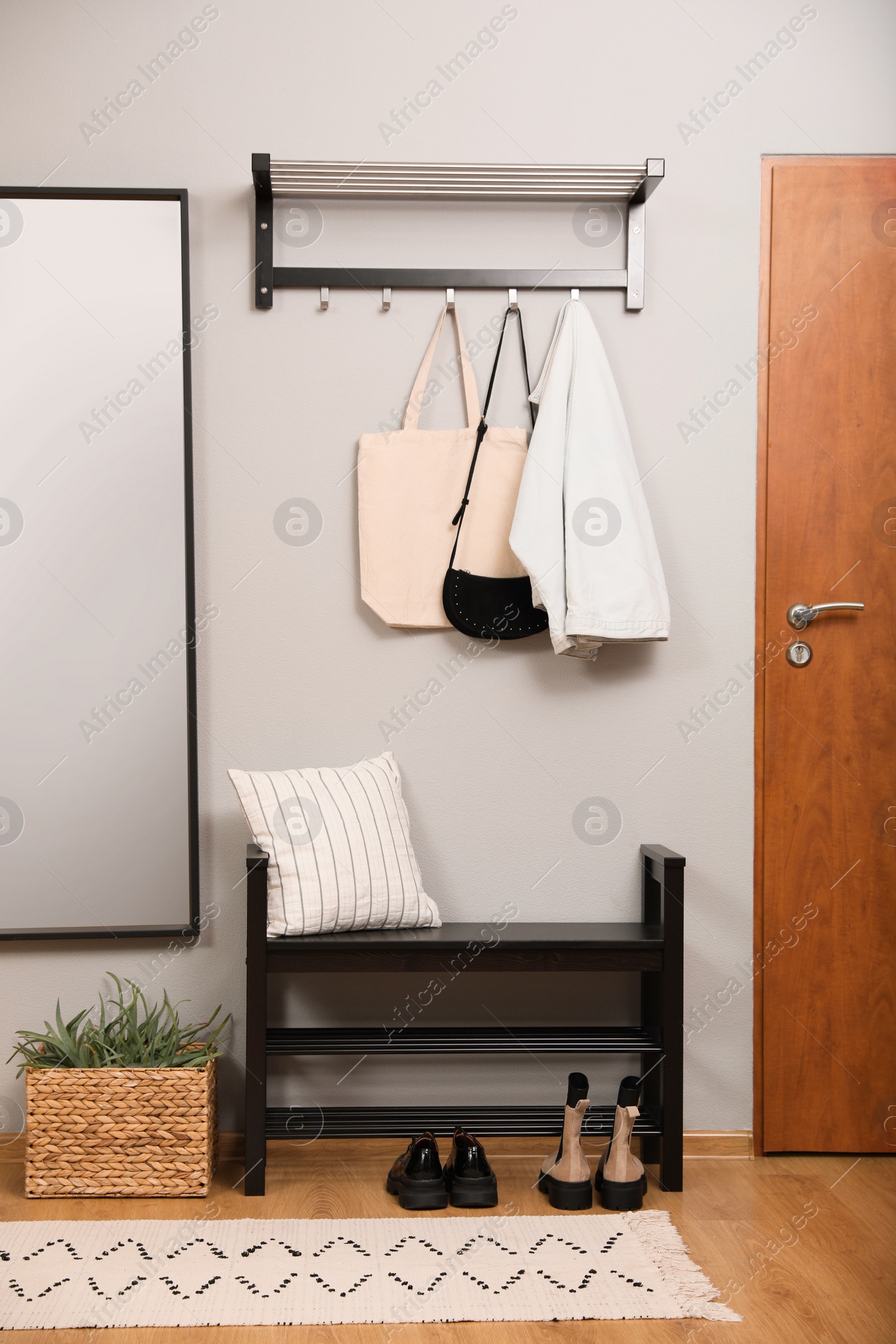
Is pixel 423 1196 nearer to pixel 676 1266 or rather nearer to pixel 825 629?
pixel 676 1266

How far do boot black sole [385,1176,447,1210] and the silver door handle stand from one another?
1.33 m

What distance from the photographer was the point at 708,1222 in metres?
1.74

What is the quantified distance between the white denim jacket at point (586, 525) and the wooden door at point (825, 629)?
33cm

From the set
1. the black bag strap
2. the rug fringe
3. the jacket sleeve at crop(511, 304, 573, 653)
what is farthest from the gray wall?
the rug fringe

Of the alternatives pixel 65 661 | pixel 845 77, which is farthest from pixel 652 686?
pixel 845 77

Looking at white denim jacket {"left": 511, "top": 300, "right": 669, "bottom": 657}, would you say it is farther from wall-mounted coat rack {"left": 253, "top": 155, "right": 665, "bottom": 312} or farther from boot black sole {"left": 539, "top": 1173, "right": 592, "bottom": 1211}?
boot black sole {"left": 539, "top": 1173, "right": 592, "bottom": 1211}

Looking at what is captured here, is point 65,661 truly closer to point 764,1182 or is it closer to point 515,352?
point 515,352

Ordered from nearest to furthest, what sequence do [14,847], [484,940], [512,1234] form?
[512,1234] → [484,940] → [14,847]

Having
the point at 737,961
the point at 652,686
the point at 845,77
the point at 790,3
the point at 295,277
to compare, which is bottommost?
the point at 737,961

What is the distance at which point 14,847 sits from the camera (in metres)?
1.98

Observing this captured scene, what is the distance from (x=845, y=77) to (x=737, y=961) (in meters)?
1.91

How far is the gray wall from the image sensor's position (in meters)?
2.01

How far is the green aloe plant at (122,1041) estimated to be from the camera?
1.85 metres

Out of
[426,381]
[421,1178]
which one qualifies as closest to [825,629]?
[426,381]
